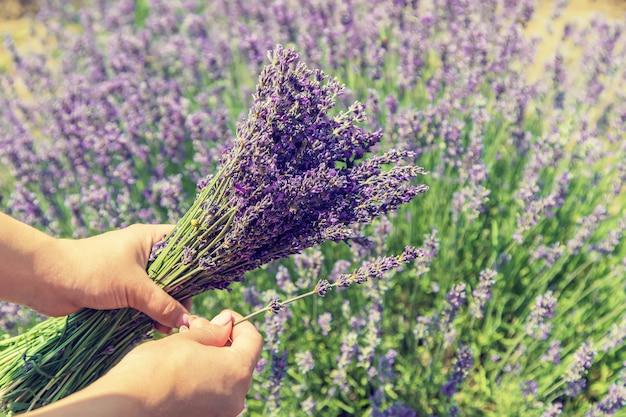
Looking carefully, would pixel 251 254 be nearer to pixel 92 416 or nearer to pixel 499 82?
pixel 92 416

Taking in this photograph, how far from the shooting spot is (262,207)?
1.51 metres

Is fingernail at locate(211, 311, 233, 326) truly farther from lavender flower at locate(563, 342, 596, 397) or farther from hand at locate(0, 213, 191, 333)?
lavender flower at locate(563, 342, 596, 397)

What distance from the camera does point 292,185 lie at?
4.87ft

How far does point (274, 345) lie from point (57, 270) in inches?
35.8

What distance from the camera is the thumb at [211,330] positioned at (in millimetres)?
1524

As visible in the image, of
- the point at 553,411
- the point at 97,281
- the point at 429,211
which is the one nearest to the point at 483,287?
the point at 553,411

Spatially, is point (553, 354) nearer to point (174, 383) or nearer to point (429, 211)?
point (429, 211)

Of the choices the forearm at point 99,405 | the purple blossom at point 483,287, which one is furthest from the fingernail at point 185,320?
the purple blossom at point 483,287

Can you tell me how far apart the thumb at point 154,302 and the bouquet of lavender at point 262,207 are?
6 centimetres

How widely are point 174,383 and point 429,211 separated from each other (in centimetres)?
215

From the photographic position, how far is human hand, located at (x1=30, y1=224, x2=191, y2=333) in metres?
1.67

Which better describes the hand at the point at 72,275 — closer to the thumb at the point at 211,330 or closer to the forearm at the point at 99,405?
the thumb at the point at 211,330

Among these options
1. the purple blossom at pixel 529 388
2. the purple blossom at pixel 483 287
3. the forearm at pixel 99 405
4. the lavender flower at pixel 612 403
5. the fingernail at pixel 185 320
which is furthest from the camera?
the purple blossom at pixel 529 388

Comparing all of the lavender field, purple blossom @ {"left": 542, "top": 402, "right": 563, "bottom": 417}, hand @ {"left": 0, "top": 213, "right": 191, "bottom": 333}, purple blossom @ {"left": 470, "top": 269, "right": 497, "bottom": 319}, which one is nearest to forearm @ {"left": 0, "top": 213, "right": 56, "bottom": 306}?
hand @ {"left": 0, "top": 213, "right": 191, "bottom": 333}
